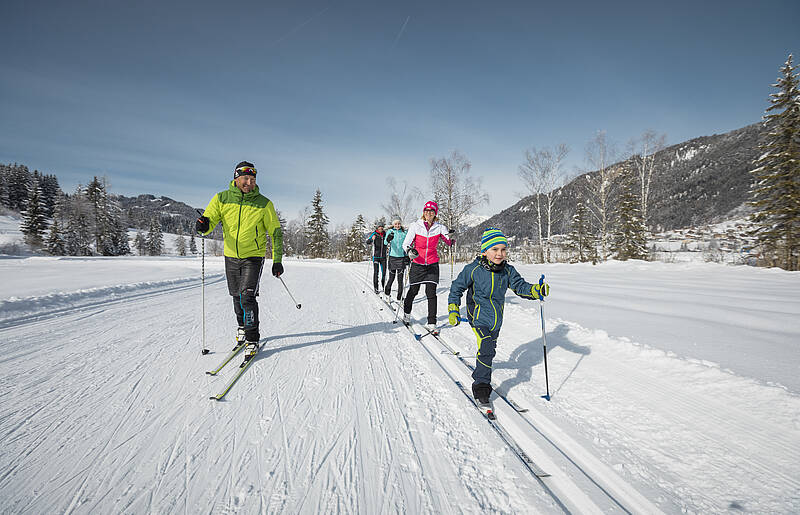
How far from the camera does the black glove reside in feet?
12.2

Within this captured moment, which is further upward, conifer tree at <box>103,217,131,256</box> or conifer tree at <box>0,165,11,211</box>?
conifer tree at <box>0,165,11,211</box>

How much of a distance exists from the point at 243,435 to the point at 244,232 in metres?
2.50

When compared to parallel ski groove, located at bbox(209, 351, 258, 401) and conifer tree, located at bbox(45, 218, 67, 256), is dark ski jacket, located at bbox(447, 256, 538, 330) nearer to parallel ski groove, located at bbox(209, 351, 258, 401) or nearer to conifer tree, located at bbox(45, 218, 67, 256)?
parallel ski groove, located at bbox(209, 351, 258, 401)

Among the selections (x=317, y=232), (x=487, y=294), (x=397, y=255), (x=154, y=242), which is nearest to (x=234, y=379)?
(x=487, y=294)

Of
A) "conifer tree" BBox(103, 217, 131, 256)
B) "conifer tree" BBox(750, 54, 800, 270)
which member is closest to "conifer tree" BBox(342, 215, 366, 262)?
"conifer tree" BBox(103, 217, 131, 256)

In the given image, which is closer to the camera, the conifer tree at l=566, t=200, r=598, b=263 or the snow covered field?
the snow covered field

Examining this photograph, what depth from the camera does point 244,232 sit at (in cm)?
400

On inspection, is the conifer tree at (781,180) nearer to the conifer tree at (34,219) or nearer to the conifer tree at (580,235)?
the conifer tree at (580,235)

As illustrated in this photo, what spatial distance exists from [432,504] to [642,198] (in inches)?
1284

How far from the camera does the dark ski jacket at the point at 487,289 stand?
3.04 metres

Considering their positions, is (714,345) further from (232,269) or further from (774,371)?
(232,269)

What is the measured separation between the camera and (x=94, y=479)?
6.17 feet

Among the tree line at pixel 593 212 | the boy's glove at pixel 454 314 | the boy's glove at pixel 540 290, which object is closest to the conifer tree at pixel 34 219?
the tree line at pixel 593 212

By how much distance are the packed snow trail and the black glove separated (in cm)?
166
